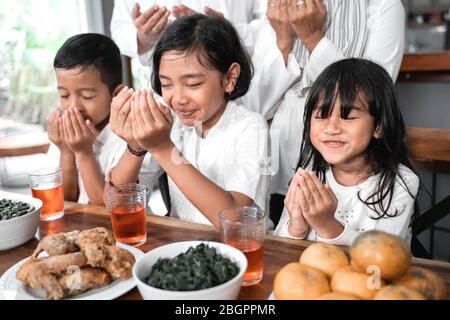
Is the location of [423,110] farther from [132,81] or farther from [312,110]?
[132,81]

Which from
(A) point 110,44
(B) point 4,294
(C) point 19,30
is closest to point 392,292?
(B) point 4,294

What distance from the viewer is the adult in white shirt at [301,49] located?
4.86 ft

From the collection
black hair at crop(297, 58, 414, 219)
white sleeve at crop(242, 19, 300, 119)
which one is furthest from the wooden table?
white sleeve at crop(242, 19, 300, 119)

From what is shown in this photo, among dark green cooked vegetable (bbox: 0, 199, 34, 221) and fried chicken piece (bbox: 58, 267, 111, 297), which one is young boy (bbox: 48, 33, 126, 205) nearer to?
dark green cooked vegetable (bbox: 0, 199, 34, 221)

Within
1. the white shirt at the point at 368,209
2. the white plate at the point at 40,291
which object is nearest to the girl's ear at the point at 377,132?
the white shirt at the point at 368,209

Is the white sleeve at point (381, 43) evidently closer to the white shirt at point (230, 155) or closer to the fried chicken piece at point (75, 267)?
the white shirt at point (230, 155)

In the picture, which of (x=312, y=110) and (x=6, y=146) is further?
(x=6, y=146)

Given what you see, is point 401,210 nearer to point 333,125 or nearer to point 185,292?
point 333,125

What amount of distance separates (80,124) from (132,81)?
246cm

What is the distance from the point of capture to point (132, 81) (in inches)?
147

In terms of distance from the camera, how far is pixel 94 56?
1.52 m

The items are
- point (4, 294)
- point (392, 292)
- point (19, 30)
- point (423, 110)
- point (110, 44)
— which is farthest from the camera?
point (19, 30)

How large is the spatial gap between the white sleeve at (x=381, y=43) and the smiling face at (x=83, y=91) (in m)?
0.71

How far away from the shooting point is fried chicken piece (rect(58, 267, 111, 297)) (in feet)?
2.36
